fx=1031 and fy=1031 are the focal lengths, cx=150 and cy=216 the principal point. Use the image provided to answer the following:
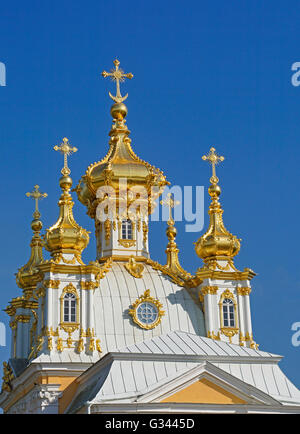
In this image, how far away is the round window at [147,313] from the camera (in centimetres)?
3666

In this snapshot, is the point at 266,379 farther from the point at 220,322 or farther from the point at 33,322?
the point at 33,322

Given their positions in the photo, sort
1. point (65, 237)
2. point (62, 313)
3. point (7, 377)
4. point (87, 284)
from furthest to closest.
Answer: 1. point (7, 377)
2. point (65, 237)
3. point (87, 284)
4. point (62, 313)

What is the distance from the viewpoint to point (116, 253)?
39.5 m

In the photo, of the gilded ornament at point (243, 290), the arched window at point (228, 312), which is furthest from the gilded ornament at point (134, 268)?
the gilded ornament at point (243, 290)

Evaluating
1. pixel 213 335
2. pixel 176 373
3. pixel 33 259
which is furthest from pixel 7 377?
pixel 176 373

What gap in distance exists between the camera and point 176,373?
2900 centimetres

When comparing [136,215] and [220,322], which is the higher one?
[136,215]

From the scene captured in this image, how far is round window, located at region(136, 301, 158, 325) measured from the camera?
120ft

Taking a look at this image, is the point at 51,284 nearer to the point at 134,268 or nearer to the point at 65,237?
the point at 65,237

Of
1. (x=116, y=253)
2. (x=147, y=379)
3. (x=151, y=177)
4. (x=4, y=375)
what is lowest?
(x=147, y=379)

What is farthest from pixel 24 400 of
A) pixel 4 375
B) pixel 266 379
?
pixel 266 379

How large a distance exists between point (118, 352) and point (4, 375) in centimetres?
1280

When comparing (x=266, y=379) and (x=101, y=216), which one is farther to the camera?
(x=101, y=216)

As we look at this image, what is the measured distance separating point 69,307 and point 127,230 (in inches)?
216
